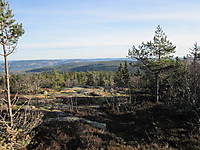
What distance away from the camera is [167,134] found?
8.72 metres

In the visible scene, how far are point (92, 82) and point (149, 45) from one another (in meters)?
71.4

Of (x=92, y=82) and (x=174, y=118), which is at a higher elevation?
(x=174, y=118)

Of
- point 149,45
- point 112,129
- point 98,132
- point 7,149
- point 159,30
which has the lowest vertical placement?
point 112,129

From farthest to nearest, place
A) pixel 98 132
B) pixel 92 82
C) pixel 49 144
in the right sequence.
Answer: pixel 92 82 → pixel 98 132 → pixel 49 144

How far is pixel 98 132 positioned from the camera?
28.5 ft

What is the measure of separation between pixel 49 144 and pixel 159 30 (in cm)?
1880

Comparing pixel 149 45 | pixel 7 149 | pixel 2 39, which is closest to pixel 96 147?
pixel 7 149

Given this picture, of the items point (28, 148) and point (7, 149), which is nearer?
point (7, 149)

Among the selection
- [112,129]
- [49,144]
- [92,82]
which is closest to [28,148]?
[49,144]

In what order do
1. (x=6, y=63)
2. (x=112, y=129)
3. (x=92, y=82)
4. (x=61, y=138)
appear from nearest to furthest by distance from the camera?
(x=6, y=63)
(x=61, y=138)
(x=112, y=129)
(x=92, y=82)

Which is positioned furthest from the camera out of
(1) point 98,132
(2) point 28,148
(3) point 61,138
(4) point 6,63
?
(1) point 98,132

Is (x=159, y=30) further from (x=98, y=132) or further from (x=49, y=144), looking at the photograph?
(x=49, y=144)

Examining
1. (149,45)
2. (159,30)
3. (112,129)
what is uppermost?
(159,30)

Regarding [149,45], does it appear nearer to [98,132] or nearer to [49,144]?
[98,132]
